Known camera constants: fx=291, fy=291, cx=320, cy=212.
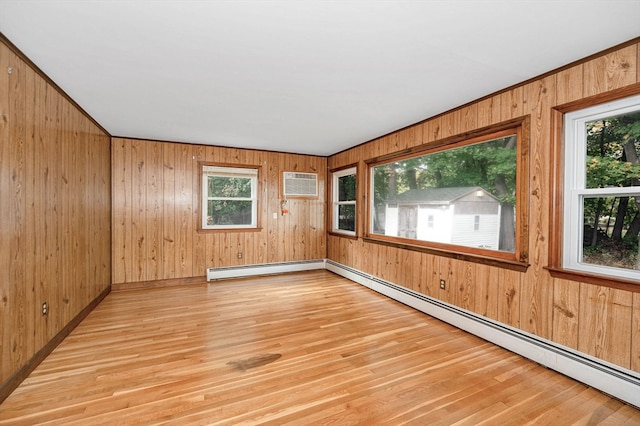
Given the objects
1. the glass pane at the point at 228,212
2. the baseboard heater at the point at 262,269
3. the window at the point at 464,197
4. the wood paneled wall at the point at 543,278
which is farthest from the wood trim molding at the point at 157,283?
the wood paneled wall at the point at 543,278

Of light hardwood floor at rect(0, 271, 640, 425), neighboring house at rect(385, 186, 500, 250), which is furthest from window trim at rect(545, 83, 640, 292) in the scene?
light hardwood floor at rect(0, 271, 640, 425)

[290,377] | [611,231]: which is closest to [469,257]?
[611,231]

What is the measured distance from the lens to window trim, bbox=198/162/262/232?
495 centimetres

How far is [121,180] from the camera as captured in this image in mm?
4430

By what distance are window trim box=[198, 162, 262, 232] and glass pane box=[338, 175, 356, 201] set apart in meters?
1.59

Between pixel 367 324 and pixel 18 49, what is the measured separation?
12.1 ft

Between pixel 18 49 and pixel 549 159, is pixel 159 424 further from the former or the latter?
pixel 549 159

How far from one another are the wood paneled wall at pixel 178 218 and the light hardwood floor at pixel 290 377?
1239mm

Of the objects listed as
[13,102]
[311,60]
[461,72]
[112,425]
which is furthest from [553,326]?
[13,102]

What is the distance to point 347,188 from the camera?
553cm

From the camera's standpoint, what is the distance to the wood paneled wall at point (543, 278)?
197 centimetres

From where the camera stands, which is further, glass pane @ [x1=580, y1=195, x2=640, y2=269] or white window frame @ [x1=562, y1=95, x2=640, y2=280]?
white window frame @ [x1=562, y1=95, x2=640, y2=280]

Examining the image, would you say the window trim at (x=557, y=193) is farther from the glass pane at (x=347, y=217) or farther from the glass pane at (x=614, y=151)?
the glass pane at (x=347, y=217)

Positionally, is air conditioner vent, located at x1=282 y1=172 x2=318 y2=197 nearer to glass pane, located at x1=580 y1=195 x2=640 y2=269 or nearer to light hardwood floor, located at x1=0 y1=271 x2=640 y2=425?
light hardwood floor, located at x1=0 y1=271 x2=640 y2=425
